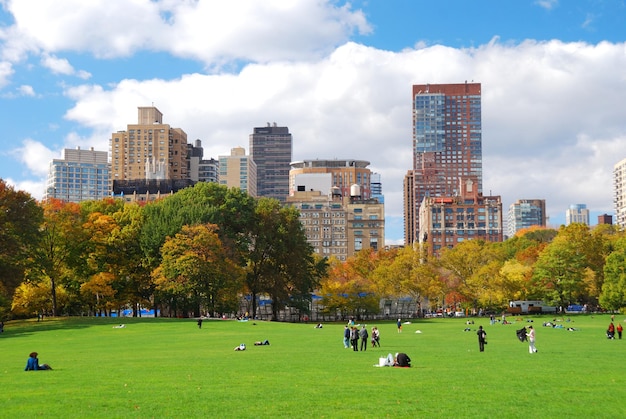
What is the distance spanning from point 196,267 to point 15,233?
20365mm

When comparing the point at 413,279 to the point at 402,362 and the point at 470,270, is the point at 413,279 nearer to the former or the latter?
the point at 470,270

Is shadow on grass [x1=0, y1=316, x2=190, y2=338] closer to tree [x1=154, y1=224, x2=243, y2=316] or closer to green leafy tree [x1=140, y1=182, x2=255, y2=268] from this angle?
tree [x1=154, y1=224, x2=243, y2=316]

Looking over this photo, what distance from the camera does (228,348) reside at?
155 ft

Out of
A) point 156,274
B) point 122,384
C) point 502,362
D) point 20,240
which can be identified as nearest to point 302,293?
point 156,274

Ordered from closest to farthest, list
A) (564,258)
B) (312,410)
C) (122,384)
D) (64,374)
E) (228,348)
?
(312,410) → (122,384) → (64,374) → (228,348) → (564,258)

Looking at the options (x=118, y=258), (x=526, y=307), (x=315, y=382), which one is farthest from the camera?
(x=526, y=307)

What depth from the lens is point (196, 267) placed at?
285 feet

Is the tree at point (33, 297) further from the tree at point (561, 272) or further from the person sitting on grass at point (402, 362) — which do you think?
the tree at point (561, 272)

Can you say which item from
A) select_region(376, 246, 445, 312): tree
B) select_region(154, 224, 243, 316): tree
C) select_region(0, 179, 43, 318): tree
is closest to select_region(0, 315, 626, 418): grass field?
select_region(0, 179, 43, 318): tree

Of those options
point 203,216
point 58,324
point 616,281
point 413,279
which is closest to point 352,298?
point 413,279

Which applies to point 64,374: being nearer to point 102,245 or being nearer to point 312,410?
point 312,410

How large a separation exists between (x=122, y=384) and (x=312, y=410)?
9.08 m

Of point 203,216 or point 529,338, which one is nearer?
point 529,338

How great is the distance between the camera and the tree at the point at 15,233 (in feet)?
244
